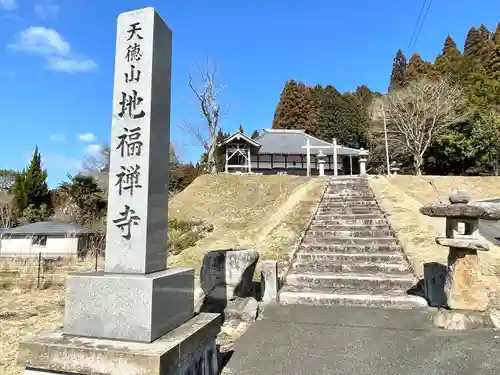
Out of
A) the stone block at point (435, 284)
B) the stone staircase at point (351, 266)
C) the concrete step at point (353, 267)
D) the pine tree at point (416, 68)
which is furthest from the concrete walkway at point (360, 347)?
the pine tree at point (416, 68)

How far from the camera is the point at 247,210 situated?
13859mm

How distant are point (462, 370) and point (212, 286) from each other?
10.2 ft

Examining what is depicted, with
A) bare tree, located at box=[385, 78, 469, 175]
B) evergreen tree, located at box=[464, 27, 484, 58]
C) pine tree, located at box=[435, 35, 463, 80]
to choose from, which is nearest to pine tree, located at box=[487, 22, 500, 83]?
pine tree, located at box=[435, 35, 463, 80]

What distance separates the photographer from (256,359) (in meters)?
3.44

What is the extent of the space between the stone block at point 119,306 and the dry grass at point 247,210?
4.94m

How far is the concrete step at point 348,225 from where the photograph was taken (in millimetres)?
8461

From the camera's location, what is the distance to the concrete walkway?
3201 millimetres

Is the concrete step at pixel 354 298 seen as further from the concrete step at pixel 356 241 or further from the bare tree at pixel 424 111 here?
the bare tree at pixel 424 111

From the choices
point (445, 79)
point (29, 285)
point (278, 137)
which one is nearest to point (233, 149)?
point (278, 137)

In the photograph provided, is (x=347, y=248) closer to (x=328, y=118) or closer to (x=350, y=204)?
(x=350, y=204)

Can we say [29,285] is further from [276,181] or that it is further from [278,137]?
[278,137]

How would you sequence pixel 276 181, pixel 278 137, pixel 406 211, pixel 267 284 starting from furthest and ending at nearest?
1. pixel 278 137
2. pixel 276 181
3. pixel 406 211
4. pixel 267 284

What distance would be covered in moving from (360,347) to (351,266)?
9.69 ft

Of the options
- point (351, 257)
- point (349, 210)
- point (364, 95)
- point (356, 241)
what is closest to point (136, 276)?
point (351, 257)
